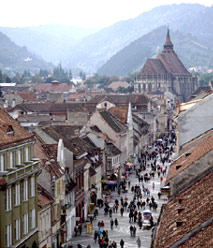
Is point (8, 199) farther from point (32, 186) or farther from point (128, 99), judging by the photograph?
point (128, 99)

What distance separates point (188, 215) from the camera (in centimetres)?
2705

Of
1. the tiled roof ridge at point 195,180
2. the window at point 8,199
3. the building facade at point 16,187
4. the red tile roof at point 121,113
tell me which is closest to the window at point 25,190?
the building facade at point 16,187

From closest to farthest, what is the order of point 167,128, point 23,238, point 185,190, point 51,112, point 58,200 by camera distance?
1. point 185,190
2. point 23,238
3. point 58,200
4. point 51,112
5. point 167,128

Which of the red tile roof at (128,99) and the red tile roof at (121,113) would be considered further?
the red tile roof at (128,99)

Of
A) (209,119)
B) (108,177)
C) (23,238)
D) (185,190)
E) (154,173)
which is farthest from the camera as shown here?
(154,173)

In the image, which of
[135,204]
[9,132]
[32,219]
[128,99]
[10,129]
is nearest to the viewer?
[9,132]

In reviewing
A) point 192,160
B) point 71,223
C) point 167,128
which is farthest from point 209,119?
point 167,128

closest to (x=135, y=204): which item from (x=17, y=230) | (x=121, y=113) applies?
(x=17, y=230)

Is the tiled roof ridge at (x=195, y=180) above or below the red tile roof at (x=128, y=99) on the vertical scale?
above

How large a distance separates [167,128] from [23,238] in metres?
162

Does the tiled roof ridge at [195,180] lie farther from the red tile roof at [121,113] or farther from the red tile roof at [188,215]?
the red tile roof at [121,113]

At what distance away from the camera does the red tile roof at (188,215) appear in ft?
77.7

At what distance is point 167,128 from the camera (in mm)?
199500

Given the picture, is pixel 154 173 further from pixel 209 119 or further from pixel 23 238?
pixel 23 238
